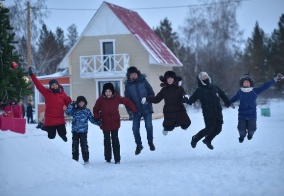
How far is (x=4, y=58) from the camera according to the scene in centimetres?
1059

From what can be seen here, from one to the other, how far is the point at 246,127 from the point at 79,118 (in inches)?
161

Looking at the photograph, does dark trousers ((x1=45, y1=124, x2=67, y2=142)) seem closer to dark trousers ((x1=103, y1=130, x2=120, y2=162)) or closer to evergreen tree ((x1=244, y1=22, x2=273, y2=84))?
dark trousers ((x1=103, y1=130, x2=120, y2=162))

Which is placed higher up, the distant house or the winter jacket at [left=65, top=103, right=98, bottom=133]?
the distant house

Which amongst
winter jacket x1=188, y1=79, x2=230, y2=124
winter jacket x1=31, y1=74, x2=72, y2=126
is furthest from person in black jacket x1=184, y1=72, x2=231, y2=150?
winter jacket x1=31, y1=74, x2=72, y2=126

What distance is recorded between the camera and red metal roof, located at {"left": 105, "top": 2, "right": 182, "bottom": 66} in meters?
26.4

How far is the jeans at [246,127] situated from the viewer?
1007 centimetres

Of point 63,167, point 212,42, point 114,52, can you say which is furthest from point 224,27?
point 63,167

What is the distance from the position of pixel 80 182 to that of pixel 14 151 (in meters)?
1.59

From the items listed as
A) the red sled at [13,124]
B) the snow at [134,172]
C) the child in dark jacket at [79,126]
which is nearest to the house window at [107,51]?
the snow at [134,172]

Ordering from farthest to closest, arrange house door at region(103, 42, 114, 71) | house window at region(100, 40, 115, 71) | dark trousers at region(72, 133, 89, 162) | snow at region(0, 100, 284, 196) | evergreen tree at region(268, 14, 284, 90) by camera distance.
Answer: evergreen tree at region(268, 14, 284, 90), house window at region(100, 40, 115, 71), house door at region(103, 42, 114, 71), dark trousers at region(72, 133, 89, 162), snow at region(0, 100, 284, 196)

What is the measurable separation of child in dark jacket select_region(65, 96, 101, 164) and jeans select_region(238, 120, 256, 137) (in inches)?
137

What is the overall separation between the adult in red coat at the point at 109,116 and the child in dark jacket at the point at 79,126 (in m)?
0.19

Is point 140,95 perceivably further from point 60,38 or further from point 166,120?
point 60,38

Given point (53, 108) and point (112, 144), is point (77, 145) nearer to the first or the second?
point (112, 144)
